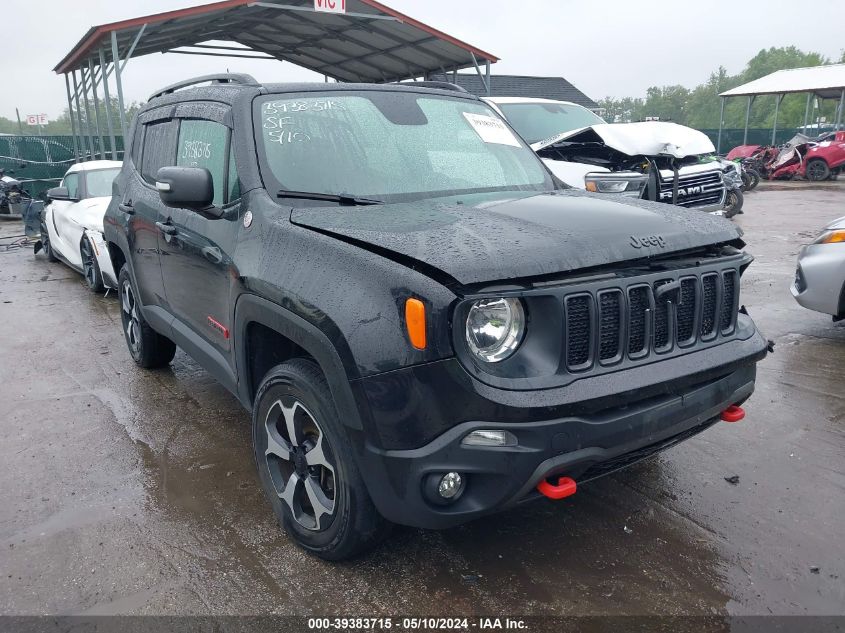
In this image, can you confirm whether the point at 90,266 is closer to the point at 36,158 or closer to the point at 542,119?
the point at 542,119

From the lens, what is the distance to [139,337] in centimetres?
528

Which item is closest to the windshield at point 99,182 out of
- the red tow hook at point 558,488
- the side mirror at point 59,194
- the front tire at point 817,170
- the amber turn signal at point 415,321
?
the side mirror at point 59,194

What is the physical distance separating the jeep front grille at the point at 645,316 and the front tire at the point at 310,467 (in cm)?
89

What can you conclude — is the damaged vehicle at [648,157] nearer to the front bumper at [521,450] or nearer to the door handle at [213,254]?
the door handle at [213,254]

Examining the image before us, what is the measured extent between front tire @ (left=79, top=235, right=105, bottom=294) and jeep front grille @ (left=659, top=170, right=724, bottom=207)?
6.78m

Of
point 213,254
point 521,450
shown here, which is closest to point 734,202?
point 213,254

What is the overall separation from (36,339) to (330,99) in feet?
14.8

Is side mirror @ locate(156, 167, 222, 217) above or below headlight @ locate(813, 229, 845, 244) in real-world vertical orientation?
above

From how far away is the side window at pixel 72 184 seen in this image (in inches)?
345

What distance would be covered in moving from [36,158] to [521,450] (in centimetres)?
2393

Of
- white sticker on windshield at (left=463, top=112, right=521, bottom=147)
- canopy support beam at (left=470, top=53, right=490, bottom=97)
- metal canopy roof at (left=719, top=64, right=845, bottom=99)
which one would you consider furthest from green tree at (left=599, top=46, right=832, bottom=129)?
white sticker on windshield at (left=463, top=112, right=521, bottom=147)

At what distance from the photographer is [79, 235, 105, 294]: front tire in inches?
319

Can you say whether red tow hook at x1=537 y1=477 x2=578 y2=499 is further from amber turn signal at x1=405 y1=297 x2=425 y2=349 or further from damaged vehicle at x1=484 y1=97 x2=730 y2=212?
damaged vehicle at x1=484 y1=97 x2=730 y2=212

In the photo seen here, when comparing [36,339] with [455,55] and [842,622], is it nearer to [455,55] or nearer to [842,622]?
[842,622]
